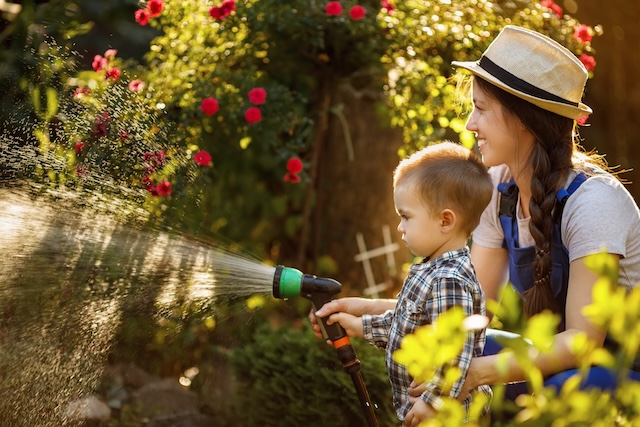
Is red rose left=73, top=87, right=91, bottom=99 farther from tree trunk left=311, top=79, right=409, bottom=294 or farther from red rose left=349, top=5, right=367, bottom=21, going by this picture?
tree trunk left=311, top=79, right=409, bottom=294

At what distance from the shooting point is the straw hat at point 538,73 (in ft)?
7.87

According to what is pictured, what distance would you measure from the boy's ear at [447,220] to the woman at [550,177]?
268 millimetres

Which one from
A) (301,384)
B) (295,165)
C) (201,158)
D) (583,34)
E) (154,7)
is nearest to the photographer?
(301,384)

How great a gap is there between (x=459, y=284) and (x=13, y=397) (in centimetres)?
139

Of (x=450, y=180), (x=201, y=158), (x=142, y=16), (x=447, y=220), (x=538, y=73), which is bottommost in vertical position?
(x=201, y=158)

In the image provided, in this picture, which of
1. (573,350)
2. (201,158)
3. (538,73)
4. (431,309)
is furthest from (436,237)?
(201,158)

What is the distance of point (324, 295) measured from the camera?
221 centimetres

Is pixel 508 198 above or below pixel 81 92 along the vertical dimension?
below

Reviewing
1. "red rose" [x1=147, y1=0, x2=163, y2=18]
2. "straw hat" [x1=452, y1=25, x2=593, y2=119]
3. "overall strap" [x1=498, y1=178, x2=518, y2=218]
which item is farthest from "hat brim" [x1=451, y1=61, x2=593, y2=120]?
"red rose" [x1=147, y1=0, x2=163, y2=18]

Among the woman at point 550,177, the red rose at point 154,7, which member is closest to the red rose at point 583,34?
the woman at point 550,177

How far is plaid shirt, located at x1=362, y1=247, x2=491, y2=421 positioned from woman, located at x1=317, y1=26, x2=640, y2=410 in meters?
0.13

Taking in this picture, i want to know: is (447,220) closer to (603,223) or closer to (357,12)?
(603,223)

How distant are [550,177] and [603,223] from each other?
0.65 ft

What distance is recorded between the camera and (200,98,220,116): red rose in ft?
11.4
